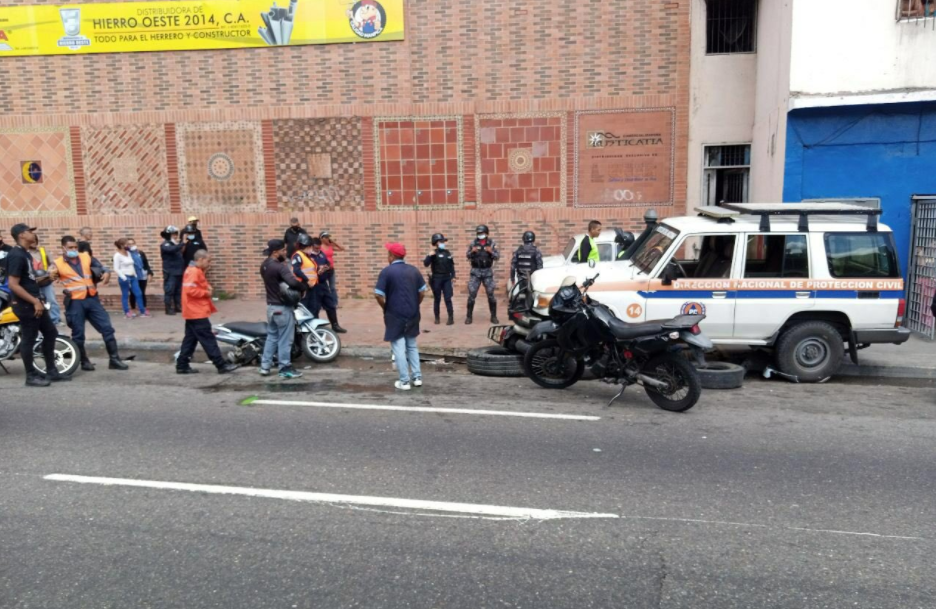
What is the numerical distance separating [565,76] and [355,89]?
4165 mm

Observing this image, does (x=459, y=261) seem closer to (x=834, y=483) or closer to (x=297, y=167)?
(x=297, y=167)

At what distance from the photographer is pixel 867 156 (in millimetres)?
12328

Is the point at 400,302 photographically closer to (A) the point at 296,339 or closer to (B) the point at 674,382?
(A) the point at 296,339

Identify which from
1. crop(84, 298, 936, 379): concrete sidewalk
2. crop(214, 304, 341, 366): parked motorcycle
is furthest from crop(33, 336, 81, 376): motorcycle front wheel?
crop(84, 298, 936, 379): concrete sidewalk

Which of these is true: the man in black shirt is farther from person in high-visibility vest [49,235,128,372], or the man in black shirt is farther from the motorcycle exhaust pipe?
the motorcycle exhaust pipe

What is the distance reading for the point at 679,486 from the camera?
17.9 ft

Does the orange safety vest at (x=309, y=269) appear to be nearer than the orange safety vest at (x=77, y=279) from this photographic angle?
No

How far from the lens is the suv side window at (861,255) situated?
8789 mm

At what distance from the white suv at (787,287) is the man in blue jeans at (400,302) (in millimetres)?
1612

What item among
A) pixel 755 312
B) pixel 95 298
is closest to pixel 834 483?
pixel 755 312

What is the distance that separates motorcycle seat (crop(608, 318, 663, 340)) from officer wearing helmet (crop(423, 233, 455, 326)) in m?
4.86

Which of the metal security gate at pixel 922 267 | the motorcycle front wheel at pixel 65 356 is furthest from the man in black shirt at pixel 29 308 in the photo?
the metal security gate at pixel 922 267

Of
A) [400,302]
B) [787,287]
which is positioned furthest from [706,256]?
[400,302]

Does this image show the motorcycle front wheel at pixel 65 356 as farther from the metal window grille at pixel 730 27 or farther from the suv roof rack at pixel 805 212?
the metal window grille at pixel 730 27
